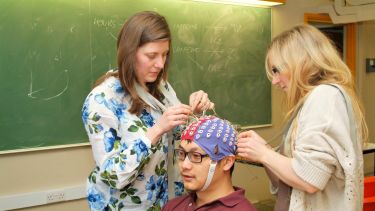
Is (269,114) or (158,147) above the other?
(158,147)

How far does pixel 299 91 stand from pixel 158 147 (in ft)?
1.99

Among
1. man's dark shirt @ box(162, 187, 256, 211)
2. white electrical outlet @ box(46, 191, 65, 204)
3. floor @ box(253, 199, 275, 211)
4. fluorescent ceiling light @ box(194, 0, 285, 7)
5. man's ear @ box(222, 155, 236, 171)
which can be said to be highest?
fluorescent ceiling light @ box(194, 0, 285, 7)

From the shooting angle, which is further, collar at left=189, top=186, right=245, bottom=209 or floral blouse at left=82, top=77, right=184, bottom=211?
collar at left=189, top=186, right=245, bottom=209

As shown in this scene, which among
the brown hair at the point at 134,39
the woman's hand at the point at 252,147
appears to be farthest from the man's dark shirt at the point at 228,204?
the brown hair at the point at 134,39

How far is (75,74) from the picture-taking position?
121 inches

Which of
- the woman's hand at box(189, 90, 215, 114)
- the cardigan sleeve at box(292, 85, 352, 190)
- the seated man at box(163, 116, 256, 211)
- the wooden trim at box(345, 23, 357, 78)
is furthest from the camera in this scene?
the wooden trim at box(345, 23, 357, 78)

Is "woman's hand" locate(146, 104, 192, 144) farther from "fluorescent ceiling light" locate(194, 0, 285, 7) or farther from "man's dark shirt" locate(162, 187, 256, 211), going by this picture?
"fluorescent ceiling light" locate(194, 0, 285, 7)

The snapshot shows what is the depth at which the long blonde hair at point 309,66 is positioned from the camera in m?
1.38

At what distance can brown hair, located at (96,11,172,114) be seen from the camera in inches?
61.5

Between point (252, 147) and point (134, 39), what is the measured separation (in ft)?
2.06

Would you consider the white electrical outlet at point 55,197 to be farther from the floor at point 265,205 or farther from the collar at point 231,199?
the floor at point 265,205

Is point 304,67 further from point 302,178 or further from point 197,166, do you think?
point 197,166

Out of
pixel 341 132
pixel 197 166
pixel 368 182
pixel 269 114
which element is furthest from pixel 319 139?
pixel 269 114

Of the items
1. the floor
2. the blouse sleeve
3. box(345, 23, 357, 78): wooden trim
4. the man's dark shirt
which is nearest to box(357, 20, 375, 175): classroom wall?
box(345, 23, 357, 78): wooden trim
